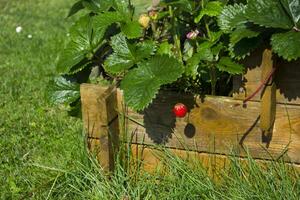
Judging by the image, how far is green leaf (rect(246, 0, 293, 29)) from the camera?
2.55 metres

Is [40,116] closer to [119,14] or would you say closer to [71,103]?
[71,103]

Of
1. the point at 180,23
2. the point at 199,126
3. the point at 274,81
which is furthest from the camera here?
the point at 180,23

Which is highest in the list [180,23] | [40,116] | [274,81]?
[180,23]

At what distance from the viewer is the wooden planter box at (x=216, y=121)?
2.71 m

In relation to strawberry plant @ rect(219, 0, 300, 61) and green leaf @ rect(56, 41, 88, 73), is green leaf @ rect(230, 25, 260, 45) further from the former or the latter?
Answer: green leaf @ rect(56, 41, 88, 73)

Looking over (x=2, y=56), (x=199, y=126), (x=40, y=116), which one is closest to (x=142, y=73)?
(x=199, y=126)

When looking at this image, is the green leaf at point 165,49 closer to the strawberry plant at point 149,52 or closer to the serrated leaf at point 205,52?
the strawberry plant at point 149,52

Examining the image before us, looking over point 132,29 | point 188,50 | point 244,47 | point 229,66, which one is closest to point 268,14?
point 244,47

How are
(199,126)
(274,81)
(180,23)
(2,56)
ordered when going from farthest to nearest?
1. (2,56)
2. (180,23)
3. (199,126)
4. (274,81)

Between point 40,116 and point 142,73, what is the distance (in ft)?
6.07

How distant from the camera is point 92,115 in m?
3.01

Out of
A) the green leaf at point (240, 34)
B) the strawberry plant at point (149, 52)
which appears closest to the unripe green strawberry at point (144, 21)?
the strawberry plant at point (149, 52)

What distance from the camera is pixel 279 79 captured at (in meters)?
2.71

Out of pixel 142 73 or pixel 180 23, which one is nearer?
A: pixel 142 73
